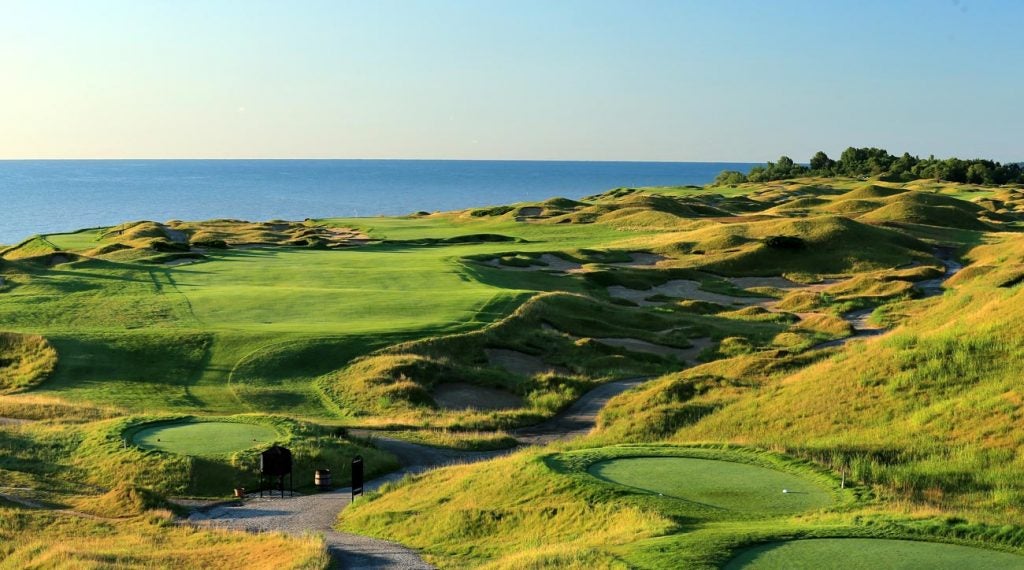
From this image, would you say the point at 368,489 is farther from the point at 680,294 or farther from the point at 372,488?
the point at 680,294

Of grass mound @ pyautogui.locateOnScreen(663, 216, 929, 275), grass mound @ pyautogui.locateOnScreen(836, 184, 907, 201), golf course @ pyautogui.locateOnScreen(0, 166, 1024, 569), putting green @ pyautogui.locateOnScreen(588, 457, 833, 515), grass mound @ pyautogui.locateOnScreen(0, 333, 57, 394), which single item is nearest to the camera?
golf course @ pyautogui.locateOnScreen(0, 166, 1024, 569)

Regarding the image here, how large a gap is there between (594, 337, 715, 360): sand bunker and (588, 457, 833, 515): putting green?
2349 centimetres

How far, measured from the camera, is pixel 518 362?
40.4m

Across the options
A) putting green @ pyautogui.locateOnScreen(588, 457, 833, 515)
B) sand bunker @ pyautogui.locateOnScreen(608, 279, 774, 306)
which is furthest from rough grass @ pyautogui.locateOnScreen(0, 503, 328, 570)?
sand bunker @ pyautogui.locateOnScreen(608, 279, 774, 306)

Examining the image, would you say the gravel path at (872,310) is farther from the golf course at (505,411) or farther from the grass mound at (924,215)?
the grass mound at (924,215)

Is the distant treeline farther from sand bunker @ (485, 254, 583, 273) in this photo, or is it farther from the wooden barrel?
the wooden barrel

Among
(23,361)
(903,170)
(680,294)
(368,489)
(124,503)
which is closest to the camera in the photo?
(124,503)

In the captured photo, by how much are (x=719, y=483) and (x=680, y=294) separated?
45.5 meters

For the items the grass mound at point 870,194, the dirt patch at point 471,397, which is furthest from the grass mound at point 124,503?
the grass mound at point 870,194

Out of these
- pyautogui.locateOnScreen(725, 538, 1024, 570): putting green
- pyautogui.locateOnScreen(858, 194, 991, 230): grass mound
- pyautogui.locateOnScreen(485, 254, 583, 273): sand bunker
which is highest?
pyautogui.locateOnScreen(858, 194, 991, 230): grass mound

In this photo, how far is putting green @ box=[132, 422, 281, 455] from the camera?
25.5 meters

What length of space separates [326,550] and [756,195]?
133188mm

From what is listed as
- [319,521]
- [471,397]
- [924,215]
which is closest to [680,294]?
[471,397]

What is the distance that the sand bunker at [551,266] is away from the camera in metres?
66.9
